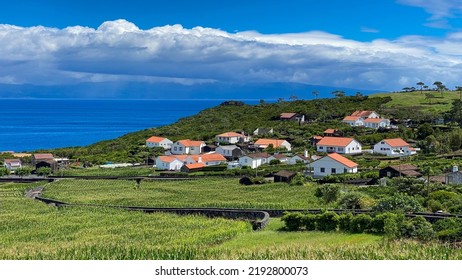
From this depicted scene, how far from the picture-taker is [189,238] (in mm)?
33406

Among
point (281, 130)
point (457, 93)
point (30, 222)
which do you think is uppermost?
point (457, 93)

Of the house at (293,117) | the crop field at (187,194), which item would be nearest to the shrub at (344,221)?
the crop field at (187,194)

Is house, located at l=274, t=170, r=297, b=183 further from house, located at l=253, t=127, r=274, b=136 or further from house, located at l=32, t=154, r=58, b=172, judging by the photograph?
house, located at l=253, t=127, r=274, b=136

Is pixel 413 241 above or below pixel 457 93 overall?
below

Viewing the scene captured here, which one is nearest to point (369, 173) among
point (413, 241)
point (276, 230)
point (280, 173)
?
point (280, 173)

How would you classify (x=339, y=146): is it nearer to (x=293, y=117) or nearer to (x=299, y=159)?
(x=299, y=159)

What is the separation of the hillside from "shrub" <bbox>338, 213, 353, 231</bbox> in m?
67.9

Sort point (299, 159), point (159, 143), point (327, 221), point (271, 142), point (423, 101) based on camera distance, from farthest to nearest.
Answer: point (423, 101), point (159, 143), point (271, 142), point (299, 159), point (327, 221)

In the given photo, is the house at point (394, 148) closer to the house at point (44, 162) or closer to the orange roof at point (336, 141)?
the orange roof at point (336, 141)

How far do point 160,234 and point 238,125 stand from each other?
10774 centimetres

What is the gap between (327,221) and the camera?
1379 inches

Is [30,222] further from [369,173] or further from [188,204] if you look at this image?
[369,173]

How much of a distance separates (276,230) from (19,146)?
138448mm

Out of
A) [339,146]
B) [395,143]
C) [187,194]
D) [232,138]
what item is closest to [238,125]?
[232,138]
